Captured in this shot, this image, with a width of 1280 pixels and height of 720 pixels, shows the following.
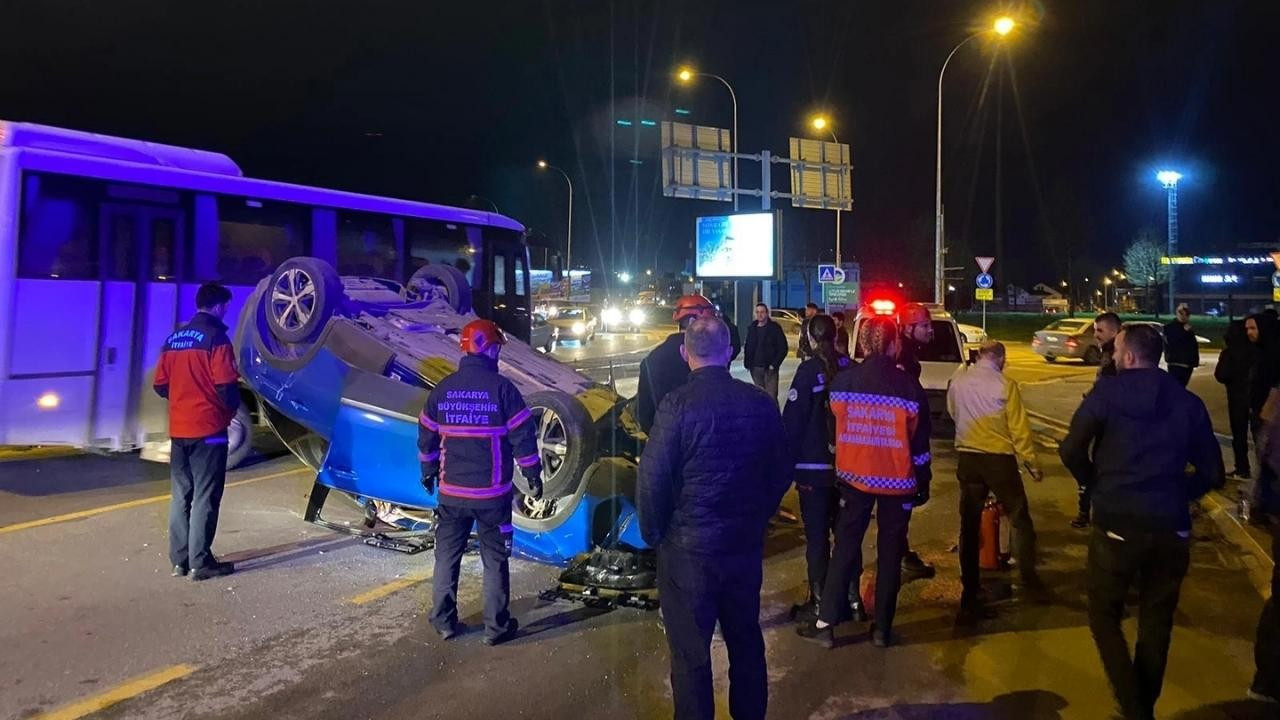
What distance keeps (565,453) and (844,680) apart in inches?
88.6

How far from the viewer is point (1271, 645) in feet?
13.6

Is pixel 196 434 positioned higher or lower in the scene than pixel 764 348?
lower

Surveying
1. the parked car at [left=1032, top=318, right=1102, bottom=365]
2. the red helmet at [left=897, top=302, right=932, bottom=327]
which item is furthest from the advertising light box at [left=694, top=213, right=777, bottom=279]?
the parked car at [left=1032, top=318, right=1102, bottom=365]

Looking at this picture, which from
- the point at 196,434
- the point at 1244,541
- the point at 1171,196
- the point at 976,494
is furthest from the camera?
the point at 1171,196

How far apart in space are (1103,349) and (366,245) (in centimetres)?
1009

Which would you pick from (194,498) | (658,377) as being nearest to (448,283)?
(194,498)

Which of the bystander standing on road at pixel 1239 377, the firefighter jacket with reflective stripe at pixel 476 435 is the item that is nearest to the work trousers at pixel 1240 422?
the bystander standing on road at pixel 1239 377

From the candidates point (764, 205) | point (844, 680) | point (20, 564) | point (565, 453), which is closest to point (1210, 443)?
point (844, 680)

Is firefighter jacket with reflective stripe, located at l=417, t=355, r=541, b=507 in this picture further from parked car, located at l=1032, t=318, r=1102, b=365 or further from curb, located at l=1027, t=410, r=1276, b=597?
parked car, located at l=1032, t=318, r=1102, b=365

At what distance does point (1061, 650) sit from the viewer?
4.84m

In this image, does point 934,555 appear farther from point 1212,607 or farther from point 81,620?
point 81,620

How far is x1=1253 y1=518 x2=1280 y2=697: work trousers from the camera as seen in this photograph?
13.6ft

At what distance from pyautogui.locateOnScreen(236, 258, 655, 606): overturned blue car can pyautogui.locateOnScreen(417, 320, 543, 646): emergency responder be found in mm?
786

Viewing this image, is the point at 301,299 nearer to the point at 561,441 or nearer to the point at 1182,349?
the point at 561,441
